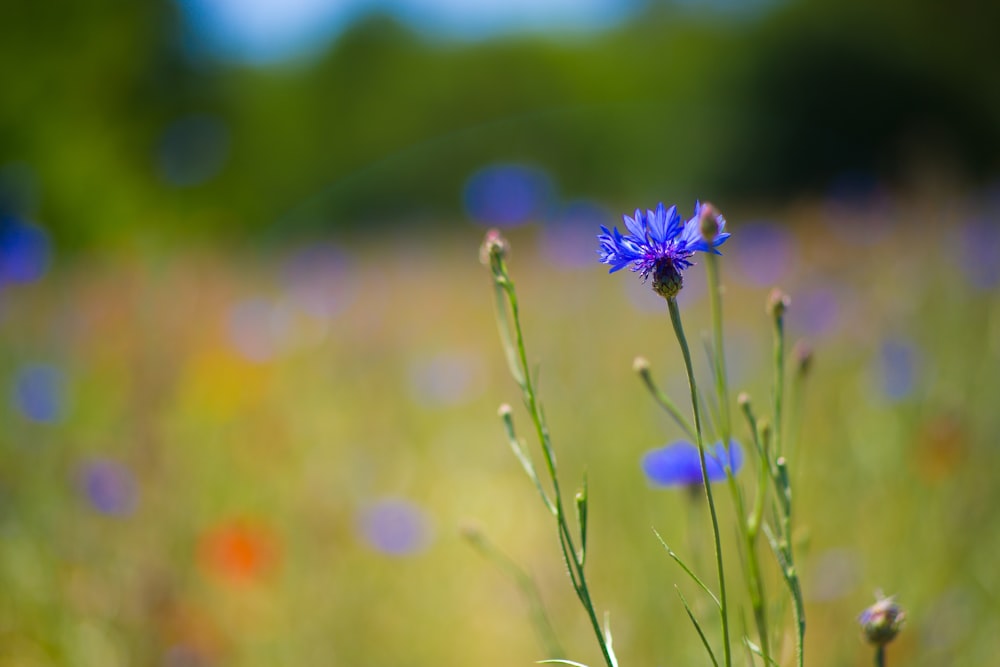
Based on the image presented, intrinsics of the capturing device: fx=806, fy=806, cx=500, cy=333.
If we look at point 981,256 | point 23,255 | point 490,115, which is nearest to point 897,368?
point 981,256

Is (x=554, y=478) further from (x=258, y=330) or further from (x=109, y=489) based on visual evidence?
(x=258, y=330)

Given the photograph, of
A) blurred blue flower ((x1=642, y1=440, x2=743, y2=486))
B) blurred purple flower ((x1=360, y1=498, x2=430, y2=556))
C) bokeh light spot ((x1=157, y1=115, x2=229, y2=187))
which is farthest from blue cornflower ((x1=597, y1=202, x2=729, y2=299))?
bokeh light spot ((x1=157, y1=115, x2=229, y2=187))

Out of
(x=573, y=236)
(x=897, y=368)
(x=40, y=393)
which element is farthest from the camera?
(x=573, y=236)

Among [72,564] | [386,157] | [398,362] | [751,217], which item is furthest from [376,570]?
[386,157]

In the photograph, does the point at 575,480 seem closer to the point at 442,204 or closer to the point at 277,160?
the point at 442,204

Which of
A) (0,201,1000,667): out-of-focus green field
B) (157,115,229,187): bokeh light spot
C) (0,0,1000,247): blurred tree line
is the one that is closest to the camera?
(0,201,1000,667): out-of-focus green field

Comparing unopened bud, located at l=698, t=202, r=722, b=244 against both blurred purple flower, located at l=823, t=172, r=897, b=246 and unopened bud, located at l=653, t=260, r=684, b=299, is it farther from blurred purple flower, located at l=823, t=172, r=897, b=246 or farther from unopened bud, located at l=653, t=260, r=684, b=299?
blurred purple flower, located at l=823, t=172, r=897, b=246
